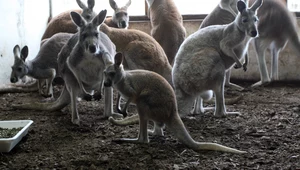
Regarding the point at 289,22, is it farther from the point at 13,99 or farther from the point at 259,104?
the point at 13,99

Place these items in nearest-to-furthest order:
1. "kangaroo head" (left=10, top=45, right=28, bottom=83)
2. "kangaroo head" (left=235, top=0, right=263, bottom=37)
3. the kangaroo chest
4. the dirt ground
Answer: the dirt ground, the kangaroo chest, "kangaroo head" (left=235, top=0, right=263, bottom=37), "kangaroo head" (left=10, top=45, right=28, bottom=83)

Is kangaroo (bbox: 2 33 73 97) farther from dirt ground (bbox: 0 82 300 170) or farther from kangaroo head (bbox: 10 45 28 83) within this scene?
dirt ground (bbox: 0 82 300 170)

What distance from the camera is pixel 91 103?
5.82 m

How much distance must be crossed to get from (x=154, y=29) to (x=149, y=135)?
3.07 m

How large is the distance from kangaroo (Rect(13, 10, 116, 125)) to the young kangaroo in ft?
1.80

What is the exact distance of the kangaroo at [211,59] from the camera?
15.4ft

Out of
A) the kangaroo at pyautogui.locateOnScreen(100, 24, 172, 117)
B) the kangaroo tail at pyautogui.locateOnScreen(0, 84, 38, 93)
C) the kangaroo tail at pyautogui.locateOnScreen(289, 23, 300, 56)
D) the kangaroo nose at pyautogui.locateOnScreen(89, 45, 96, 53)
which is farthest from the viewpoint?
the kangaroo tail at pyautogui.locateOnScreen(289, 23, 300, 56)

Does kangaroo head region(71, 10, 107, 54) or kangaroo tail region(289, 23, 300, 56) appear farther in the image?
kangaroo tail region(289, 23, 300, 56)

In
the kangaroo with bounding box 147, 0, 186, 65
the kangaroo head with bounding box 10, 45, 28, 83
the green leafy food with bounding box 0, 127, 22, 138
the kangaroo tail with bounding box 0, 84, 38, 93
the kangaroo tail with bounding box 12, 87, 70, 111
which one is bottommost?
the kangaroo tail with bounding box 0, 84, 38, 93

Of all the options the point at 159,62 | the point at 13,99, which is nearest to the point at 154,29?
the point at 159,62

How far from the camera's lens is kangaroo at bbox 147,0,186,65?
662 cm

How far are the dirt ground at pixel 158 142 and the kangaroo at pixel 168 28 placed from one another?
151 cm

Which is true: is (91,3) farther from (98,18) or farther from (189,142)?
(189,142)

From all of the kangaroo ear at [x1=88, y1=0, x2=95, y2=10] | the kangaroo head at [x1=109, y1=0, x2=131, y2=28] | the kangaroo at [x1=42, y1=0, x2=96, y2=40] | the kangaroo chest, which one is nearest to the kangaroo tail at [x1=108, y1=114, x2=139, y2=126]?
the kangaroo chest
